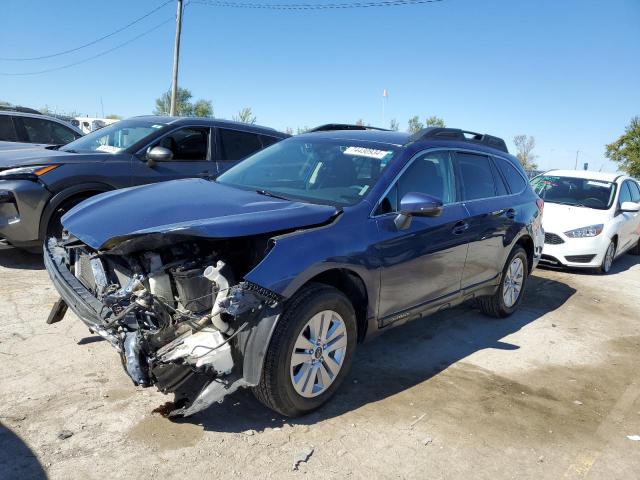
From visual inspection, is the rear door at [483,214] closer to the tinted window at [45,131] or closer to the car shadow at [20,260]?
the car shadow at [20,260]

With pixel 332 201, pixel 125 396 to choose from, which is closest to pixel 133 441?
pixel 125 396

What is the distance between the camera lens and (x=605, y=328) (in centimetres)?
582

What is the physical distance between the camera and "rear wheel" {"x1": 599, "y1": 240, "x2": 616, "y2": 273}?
334 inches

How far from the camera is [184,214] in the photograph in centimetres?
315

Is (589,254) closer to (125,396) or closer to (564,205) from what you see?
(564,205)

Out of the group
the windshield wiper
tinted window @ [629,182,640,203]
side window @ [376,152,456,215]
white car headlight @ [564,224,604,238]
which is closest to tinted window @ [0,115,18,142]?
the windshield wiper

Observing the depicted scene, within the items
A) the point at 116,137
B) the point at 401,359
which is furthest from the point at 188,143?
the point at 401,359

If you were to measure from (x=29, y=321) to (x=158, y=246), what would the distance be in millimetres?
2264

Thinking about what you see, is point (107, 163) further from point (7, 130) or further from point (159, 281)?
point (7, 130)

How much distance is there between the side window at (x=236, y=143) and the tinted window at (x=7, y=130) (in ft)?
14.1

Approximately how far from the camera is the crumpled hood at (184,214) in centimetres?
295

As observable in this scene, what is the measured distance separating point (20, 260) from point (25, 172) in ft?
4.00

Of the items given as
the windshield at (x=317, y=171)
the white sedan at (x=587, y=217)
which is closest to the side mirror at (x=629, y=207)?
the white sedan at (x=587, y=217)

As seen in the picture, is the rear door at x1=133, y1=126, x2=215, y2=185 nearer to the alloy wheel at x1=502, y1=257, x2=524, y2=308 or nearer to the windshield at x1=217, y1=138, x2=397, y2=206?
the windshield at x1=217, y1=138, x2=397, y2=206
